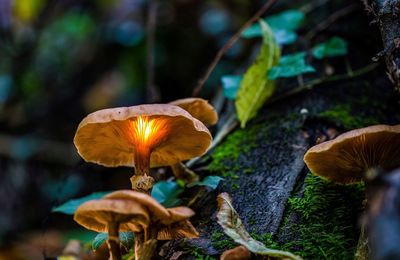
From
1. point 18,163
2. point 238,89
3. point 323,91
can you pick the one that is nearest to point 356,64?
point 323,91

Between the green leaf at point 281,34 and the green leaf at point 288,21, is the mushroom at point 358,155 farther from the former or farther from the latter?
the green leaf at point 288,21

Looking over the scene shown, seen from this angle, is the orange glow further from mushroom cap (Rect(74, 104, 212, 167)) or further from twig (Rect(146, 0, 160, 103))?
twig (Rect(146, 0, 160, 103))

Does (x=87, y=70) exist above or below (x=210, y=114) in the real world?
below

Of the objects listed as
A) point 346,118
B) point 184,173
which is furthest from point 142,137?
point 346,118

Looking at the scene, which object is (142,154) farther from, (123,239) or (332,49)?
(332,49)

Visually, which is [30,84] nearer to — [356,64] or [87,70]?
[87,70]

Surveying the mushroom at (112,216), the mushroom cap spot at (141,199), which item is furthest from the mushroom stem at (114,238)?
the mushroom cap spot at (141,199)
